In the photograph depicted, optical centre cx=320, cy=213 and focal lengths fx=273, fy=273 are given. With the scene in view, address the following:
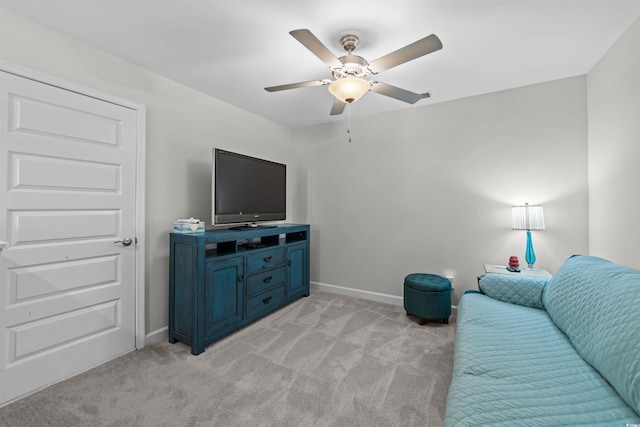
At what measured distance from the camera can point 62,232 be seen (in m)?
1.90

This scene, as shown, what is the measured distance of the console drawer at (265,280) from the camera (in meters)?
2.74

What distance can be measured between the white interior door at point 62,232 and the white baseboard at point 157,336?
0.42ft

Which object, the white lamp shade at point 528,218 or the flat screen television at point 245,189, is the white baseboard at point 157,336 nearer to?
the flat screen television at point 245,189

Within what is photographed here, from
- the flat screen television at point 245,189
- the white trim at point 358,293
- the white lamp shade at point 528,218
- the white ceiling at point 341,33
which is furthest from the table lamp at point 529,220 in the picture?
the flat screen television at point 245,189

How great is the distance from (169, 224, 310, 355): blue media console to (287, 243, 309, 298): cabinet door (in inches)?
4.0

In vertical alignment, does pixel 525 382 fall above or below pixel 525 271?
below

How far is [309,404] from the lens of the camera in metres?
1.66

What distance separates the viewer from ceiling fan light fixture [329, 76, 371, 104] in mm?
1797

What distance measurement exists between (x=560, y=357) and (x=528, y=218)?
147cm

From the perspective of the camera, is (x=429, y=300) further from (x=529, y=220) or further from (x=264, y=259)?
(x=264, y=259)

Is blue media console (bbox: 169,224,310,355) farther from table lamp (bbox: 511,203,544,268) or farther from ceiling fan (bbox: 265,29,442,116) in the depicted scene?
table lamp (bbox: 511,203,544,268)

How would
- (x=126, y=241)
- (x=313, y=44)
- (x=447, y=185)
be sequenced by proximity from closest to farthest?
1. (x=313, y=44)
2. (x=126, y=241)
3. (x=447, y=185)

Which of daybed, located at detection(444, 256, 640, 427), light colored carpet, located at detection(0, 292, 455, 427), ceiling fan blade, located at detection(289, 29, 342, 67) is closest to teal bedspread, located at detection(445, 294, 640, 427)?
daybed, located at detection(444, 256, 640, 427)

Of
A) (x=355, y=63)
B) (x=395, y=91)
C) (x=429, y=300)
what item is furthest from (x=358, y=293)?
(x=355, y=63)
